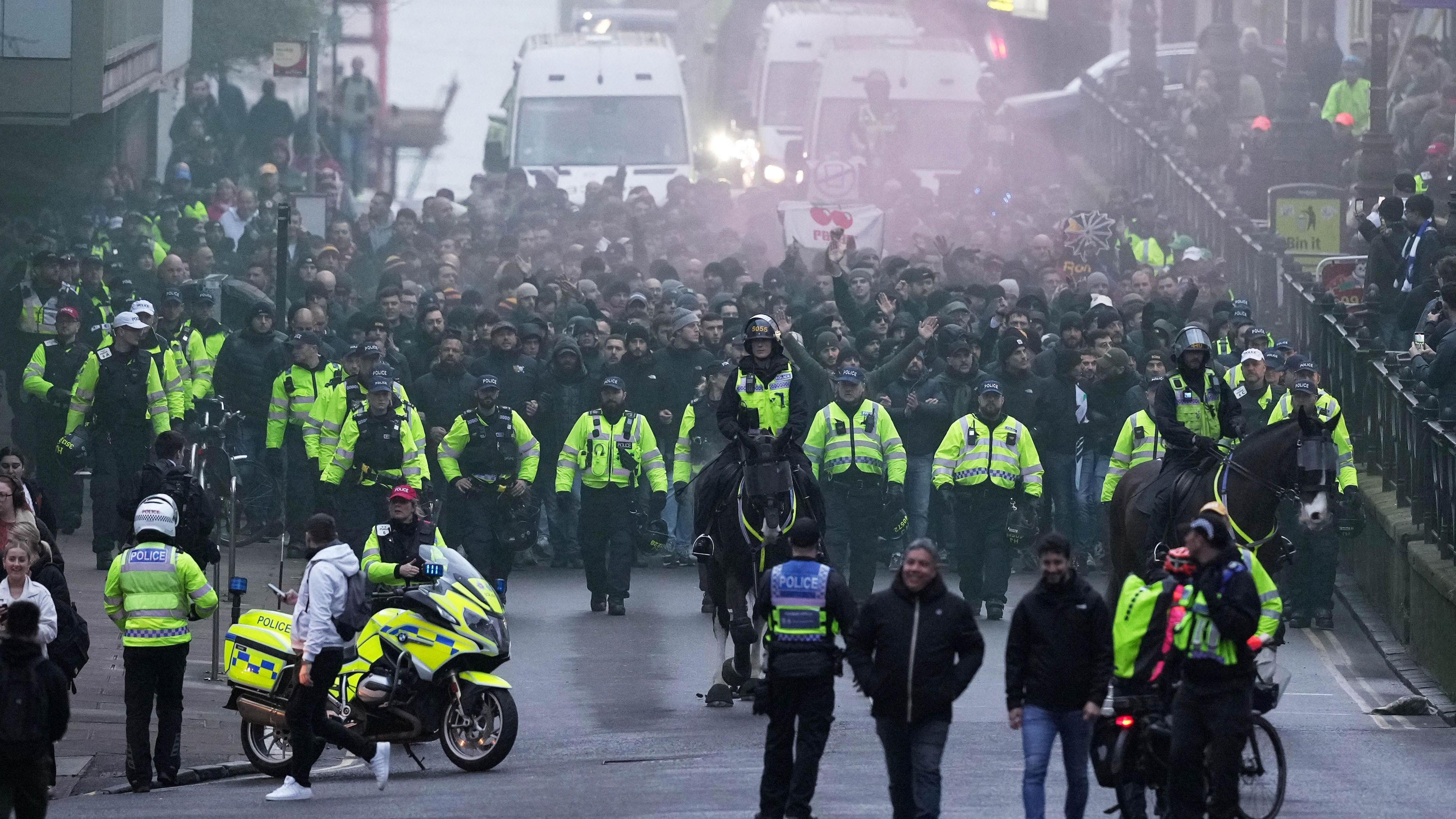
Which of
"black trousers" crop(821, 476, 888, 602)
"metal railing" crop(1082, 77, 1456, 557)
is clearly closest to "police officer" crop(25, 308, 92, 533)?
"black trousers" crop(821, 476, 888, 602)

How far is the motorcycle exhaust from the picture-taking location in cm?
1344

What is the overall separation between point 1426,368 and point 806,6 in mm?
23462

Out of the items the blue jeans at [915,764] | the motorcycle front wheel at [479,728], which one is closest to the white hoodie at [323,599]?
the motorcycle front wheel at [479,728]

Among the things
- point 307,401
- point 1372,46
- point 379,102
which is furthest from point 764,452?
point 379,102

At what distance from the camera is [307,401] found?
19922 mm

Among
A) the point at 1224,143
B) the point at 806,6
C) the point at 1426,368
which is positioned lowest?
the point at 1426,368

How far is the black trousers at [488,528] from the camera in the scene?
18.5 meters

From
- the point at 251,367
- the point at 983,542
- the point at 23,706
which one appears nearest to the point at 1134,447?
the point at 983,542

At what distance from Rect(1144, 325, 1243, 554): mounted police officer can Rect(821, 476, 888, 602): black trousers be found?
152 inches

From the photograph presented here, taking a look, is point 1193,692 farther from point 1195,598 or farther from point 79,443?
point 79,443

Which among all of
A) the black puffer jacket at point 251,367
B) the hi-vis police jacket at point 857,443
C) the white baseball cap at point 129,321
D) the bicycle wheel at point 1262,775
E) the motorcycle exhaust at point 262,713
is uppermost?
the white baseball cap at point 129,321

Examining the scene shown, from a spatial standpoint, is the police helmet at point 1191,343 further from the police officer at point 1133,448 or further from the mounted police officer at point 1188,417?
the police officer at point 1133,448

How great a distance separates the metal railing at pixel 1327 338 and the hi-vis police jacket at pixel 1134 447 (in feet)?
5.95

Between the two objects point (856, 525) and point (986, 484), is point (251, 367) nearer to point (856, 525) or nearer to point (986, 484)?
point (856, 525)
